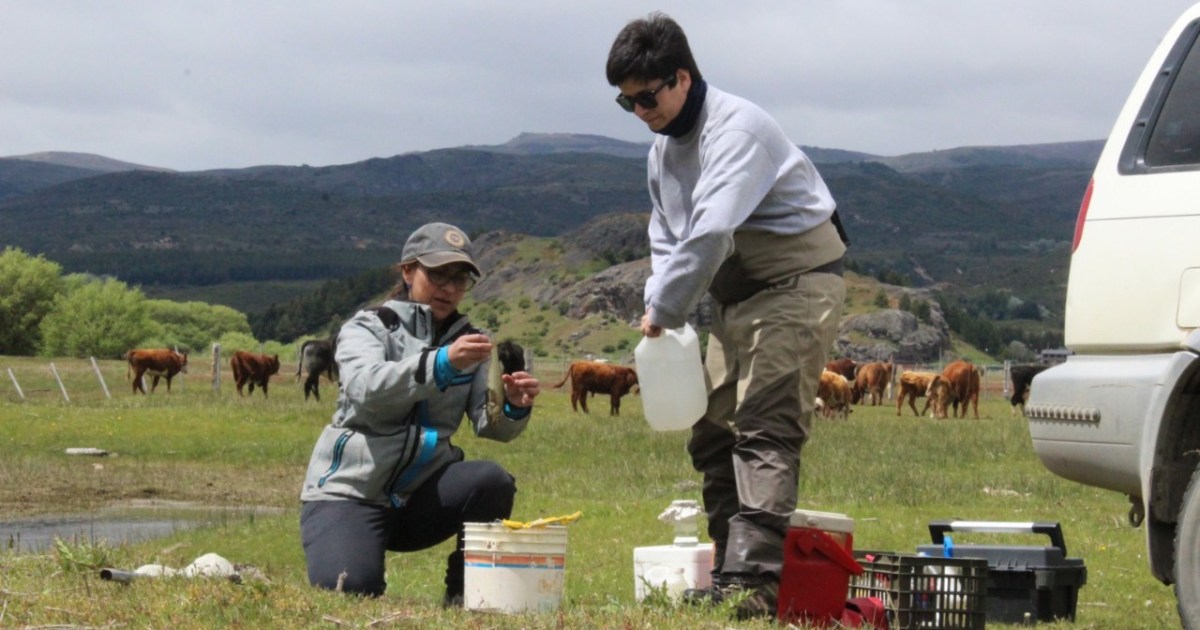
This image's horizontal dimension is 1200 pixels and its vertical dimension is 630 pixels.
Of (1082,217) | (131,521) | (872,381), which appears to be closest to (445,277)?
(1082,217)

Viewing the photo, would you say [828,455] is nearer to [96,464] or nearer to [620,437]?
[620,437]

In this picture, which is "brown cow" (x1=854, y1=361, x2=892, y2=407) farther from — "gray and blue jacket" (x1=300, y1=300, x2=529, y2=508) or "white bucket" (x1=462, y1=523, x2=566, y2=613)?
"white bucket" (x1=462, y1=523, x2=566, y2=613)

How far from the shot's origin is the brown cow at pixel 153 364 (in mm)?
46094

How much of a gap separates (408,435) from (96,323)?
94.2m

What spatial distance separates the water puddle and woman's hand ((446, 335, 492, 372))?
19.6ft

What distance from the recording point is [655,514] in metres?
12.4

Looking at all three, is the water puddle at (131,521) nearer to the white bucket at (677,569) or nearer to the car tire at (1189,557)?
the white bucket at (677,569)

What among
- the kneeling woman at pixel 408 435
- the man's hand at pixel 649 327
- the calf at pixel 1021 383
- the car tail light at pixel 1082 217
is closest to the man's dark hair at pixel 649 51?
the man's hand at pixel 649 327

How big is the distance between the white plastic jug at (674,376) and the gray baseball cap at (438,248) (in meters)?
0.77

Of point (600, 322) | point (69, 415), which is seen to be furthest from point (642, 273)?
point (69, 415)

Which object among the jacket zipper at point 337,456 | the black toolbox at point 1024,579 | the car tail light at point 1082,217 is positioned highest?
the car tail light at point 1082,217

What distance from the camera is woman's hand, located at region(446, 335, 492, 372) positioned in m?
5.78

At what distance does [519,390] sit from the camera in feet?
21.1

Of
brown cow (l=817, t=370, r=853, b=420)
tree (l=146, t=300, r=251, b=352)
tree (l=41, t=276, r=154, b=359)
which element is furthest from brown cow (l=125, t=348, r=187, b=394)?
tree (l=146, t=300, r=251, b=352)
